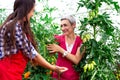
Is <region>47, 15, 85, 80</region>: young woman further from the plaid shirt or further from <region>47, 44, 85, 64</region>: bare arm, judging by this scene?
the plaid shirt

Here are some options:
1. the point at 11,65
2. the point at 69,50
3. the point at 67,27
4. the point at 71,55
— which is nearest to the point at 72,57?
the point at 71,55

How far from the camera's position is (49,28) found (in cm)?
371

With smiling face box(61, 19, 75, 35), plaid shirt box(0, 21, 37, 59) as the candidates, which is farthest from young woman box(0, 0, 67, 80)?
smiling face box(61, 19, 75, 35)

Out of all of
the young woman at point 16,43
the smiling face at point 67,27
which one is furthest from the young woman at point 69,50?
the young woman at point 16,43

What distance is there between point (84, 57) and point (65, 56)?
21cm

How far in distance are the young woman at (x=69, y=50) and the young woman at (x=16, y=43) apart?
77 centimetres

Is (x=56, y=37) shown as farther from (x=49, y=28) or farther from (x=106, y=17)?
(x=106, y=17)

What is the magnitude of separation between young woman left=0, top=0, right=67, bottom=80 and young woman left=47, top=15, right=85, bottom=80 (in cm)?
77

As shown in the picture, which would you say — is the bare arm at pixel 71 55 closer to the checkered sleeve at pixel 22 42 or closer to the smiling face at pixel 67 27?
the smiling face at pixel 67 27

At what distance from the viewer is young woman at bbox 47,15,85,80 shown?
3746 millimetres

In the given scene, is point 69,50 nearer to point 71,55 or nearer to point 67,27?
point 71,55

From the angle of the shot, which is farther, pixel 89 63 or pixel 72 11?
pixel 72 11

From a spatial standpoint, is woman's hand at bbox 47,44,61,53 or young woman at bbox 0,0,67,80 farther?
woman's hand at bbox 47,44,61,53

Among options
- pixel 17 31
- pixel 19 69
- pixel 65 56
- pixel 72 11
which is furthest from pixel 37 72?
pixel 72 11
